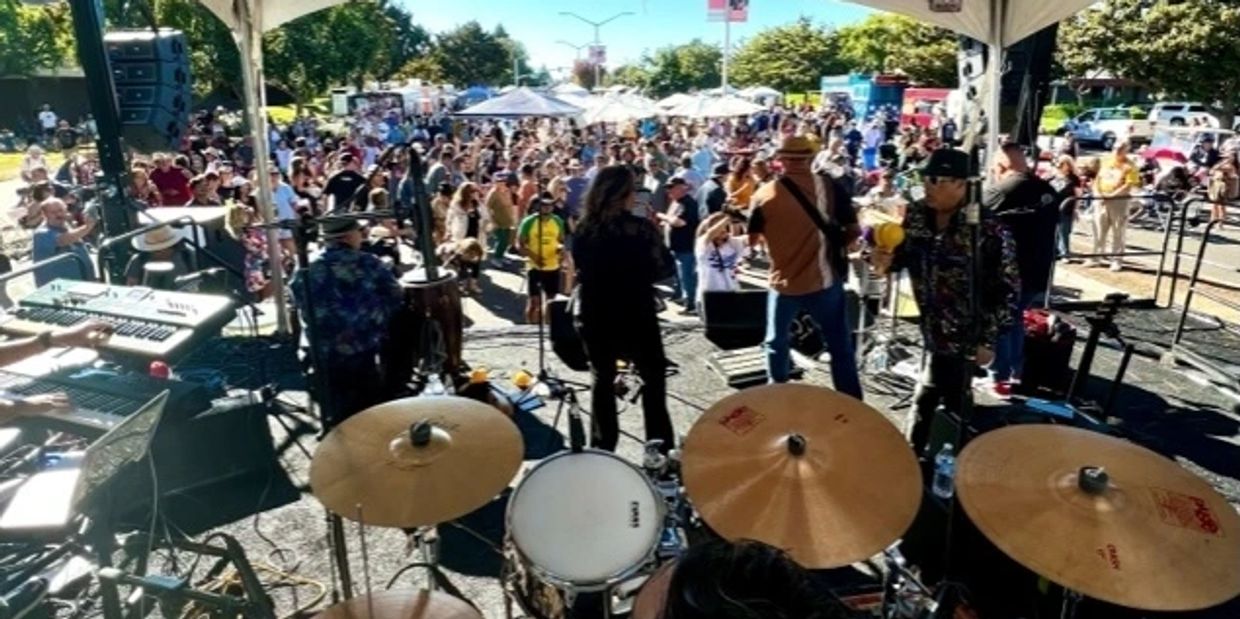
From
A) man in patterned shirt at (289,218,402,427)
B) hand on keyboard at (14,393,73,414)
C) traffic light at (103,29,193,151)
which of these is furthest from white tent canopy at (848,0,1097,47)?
traffic light at (103,29,193,151)

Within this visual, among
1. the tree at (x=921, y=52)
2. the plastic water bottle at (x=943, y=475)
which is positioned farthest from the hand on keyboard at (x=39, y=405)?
the tree at (x=921, y=52)

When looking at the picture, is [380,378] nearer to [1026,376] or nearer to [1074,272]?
[1026,376]

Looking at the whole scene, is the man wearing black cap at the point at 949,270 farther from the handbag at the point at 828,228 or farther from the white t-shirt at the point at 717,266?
the white t-shirt at the point at 717,266

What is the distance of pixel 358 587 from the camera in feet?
12.9

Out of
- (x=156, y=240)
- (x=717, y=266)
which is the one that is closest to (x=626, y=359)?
(x=717, y=266)

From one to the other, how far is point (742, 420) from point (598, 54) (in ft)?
127

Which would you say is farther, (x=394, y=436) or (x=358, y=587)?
(x=358, y=587)

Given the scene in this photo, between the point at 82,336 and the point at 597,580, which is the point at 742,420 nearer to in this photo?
the point at 597,580

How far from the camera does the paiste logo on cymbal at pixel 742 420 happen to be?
2.75 m

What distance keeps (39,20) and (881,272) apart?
53874 millimetres

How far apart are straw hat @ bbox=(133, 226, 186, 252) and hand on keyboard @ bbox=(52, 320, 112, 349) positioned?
3212mm

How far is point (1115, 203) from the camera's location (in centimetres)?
1123

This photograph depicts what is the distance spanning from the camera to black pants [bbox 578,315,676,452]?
4645 millimetres

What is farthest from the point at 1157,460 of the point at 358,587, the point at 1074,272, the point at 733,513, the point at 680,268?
the point at 1074,272
